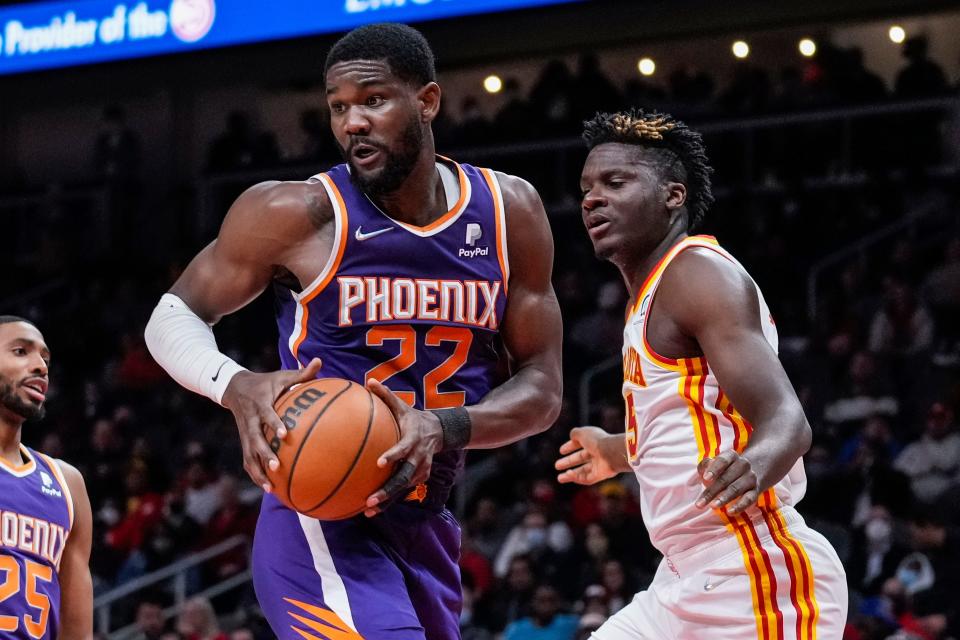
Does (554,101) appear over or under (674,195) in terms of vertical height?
over

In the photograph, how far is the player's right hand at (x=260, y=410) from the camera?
3.21 m

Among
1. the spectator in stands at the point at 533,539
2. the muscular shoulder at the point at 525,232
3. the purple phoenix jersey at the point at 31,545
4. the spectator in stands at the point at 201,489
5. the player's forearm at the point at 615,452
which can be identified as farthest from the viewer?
the spectator in stands at the point at 201,489

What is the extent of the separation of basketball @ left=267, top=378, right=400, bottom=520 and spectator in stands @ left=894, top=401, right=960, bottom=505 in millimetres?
6451

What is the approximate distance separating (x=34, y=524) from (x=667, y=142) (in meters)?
2.66

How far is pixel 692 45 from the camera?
602 inches

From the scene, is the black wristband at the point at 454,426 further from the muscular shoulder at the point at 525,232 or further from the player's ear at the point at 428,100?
the player's ear at the point at 428,100

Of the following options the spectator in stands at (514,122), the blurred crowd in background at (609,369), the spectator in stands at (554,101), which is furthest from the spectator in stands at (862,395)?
the spectator in stands at (514,122)

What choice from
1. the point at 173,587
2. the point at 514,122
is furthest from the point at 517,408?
the point at 514,122

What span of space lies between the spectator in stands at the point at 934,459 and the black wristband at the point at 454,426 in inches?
242

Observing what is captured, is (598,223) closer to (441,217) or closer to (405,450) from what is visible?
(441,217)

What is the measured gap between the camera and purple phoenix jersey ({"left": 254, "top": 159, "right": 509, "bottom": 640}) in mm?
3508

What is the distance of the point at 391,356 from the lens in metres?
3.61

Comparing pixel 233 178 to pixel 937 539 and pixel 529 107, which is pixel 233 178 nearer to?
pixel 529 107

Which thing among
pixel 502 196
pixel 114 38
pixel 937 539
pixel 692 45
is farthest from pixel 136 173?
pixel 502 196
